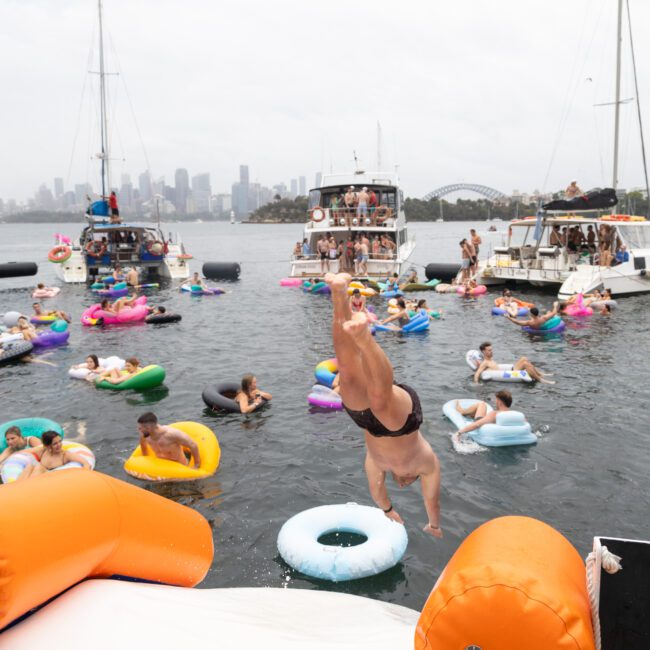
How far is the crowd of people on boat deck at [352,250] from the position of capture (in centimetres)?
2881

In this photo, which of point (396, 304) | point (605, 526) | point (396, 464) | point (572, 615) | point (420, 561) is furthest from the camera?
point (396, 304)

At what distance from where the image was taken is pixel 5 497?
3.23 metres

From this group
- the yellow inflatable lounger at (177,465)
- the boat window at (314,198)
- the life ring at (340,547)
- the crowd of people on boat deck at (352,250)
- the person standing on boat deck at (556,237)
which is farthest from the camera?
the boat window at (314,198)

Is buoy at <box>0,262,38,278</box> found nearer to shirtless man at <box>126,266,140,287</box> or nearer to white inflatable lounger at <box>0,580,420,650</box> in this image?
shirtless man at <box>126,266,140,287</box>

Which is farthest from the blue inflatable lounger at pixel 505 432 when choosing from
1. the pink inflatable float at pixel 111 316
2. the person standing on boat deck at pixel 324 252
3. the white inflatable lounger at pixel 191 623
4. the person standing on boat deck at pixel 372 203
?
the person standing on boat deck at pixel 372 203

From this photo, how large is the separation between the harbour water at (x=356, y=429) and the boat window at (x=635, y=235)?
17.8 feet

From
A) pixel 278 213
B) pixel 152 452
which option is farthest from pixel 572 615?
pixel 278 213

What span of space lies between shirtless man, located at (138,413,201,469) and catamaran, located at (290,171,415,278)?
2024cm

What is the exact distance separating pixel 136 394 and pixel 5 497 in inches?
412

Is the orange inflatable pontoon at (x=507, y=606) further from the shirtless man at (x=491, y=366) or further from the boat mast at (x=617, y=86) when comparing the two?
the boat mast at (x=617, y=86)

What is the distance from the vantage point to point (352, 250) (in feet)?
98.7

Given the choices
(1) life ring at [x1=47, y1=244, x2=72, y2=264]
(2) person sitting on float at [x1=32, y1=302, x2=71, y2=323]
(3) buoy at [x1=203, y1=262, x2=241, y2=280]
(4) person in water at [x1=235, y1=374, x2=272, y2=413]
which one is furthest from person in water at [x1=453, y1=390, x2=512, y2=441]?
(1) life ring at [x1=47, y1=244, x2=72, y2=264]

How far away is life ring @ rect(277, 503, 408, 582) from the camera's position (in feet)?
21.9

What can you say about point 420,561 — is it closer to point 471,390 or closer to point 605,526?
point 605,526
